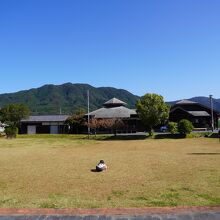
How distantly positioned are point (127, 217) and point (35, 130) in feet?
218

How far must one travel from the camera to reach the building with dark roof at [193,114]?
2594 inches

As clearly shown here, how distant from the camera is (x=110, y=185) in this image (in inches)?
566

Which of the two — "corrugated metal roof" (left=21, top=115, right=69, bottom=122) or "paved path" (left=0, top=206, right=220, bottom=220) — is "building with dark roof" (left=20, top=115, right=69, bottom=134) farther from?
"paved path" (left=0, top=206, right=220, bottom=220)

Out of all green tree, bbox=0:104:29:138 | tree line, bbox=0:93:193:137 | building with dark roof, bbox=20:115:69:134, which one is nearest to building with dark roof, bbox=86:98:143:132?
tree line, bbox=0:93:193:137

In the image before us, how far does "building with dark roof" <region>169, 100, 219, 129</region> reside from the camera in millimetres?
65875

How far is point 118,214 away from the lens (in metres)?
9.82

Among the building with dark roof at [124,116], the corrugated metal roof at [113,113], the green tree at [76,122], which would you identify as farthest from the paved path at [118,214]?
the green tree at [76,122]

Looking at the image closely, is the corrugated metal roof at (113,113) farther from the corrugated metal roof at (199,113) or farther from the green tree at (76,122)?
the corrugated metal roof at (199,113)

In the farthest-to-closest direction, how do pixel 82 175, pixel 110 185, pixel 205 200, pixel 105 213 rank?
pixel 82 175
pixel 110 185
pixel 205 200
pixel 105 213

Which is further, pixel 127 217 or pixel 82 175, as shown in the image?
pixel 82 175

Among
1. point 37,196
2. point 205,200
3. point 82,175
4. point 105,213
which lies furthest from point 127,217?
point 82,175

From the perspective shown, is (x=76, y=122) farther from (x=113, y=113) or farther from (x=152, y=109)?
(x=152, y=109)

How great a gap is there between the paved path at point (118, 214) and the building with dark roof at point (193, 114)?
185 ft

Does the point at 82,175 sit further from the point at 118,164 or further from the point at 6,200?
the point at 6,200
